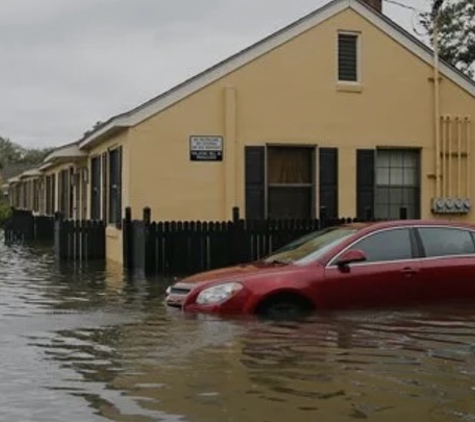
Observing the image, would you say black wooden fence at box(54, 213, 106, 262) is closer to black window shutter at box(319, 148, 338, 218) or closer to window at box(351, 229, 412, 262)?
black window shutter at box(319, 148, 338, 218)

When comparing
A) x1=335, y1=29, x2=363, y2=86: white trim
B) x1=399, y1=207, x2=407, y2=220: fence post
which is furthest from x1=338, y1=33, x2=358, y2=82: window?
x1=399, y1=207, x2=407, y2=220: fence post

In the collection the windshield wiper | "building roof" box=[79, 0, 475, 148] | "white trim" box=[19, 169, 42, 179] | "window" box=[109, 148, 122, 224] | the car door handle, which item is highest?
"building roof" box=[79, 0, 475, 148]

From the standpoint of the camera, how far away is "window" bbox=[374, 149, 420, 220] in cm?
2119

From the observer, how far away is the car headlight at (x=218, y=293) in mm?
10727

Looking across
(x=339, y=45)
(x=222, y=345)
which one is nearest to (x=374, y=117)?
(x=339, y=45)

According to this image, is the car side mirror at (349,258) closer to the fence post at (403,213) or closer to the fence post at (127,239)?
the fence post at (127,239)

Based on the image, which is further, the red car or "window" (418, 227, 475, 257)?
"window" (418, 227, 475, 257)

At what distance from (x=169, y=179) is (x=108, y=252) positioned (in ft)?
12.3

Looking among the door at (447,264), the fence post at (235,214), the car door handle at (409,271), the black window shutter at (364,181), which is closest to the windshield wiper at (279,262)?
the car door handle at (409,271)

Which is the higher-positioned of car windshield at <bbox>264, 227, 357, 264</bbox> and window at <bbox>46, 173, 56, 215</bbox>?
window at <bbox>46, 173, 56, 215</bbox>

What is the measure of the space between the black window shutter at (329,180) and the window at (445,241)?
8.48 m

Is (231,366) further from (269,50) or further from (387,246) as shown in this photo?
(269,50)

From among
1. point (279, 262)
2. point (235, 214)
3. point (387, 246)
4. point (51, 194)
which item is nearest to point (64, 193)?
point (51, 194)

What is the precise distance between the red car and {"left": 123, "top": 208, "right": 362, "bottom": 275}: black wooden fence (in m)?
6.31
